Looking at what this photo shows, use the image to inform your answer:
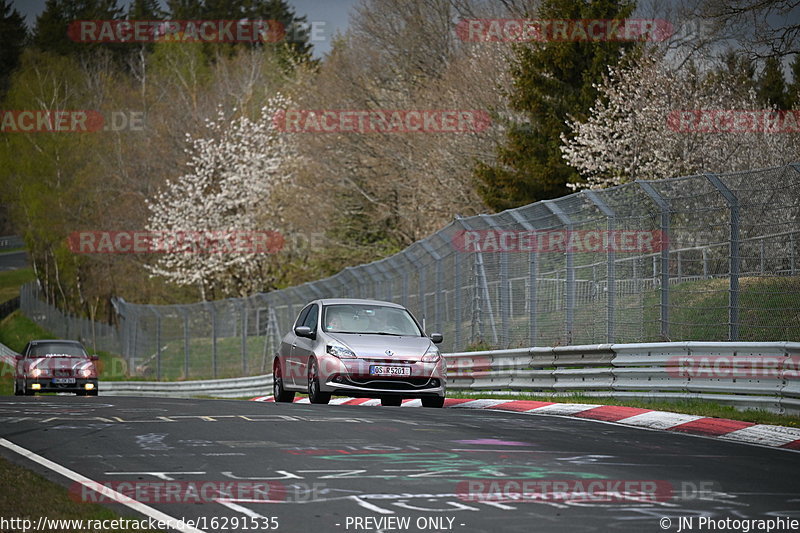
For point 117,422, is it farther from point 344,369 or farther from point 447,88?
point 447,88

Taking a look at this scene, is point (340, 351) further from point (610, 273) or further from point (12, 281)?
point (12, 281)

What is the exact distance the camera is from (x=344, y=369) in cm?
1642

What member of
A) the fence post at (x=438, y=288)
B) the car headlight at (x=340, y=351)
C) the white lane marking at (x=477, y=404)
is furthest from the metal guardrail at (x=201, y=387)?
the car headlight at (x=340, y=351)

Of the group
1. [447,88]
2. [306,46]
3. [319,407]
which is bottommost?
[319,407]

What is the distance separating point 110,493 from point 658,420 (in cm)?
727

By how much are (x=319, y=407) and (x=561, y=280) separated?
5.12 meters

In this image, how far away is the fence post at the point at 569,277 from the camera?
723 inches

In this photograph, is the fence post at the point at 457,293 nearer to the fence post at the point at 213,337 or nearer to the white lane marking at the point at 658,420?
the white lane marking at the point at 658,420

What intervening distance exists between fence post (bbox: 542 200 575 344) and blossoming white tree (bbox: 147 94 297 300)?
33445 millimetres

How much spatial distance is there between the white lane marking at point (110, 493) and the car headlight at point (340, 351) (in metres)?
6.49

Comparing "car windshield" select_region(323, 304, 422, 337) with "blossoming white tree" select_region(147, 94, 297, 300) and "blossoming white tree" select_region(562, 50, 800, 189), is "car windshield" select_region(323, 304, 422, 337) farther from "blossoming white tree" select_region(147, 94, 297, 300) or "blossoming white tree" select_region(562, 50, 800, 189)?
"blossoming white tree" select_region(147, 94, 297, 300)

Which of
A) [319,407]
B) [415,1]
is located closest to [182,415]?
[319,407]

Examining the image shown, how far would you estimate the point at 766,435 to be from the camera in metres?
11.7

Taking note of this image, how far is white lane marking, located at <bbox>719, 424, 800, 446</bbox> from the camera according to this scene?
11.4m
